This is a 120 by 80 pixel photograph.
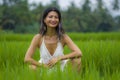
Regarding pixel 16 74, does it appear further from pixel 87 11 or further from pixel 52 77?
pixel 87 11

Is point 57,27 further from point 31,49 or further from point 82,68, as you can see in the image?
point 82,68

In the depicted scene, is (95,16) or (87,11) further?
(87,11)

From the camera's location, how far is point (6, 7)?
27094 mm

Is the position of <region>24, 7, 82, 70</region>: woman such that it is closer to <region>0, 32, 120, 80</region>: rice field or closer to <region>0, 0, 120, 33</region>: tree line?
<region>0, 32, 120, 80</region>: rice field

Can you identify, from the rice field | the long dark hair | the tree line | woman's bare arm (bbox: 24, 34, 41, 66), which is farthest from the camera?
the tree line

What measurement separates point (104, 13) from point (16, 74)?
3188 cm

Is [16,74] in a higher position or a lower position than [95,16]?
higher

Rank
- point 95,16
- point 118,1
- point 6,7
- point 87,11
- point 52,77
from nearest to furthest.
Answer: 1. point 52,77
2. point 6,7
3. point 95,16
4. point 87,11
5. point 118,1

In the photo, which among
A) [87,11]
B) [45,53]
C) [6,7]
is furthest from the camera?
[87,11]

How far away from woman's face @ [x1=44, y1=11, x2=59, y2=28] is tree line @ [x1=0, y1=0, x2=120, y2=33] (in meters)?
20.6

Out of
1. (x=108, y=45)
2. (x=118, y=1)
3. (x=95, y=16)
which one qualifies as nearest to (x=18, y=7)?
(x=95, y=16)

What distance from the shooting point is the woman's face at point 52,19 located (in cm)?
310

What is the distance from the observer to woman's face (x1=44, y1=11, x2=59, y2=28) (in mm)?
3102

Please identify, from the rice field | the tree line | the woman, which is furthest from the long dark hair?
the tree line
